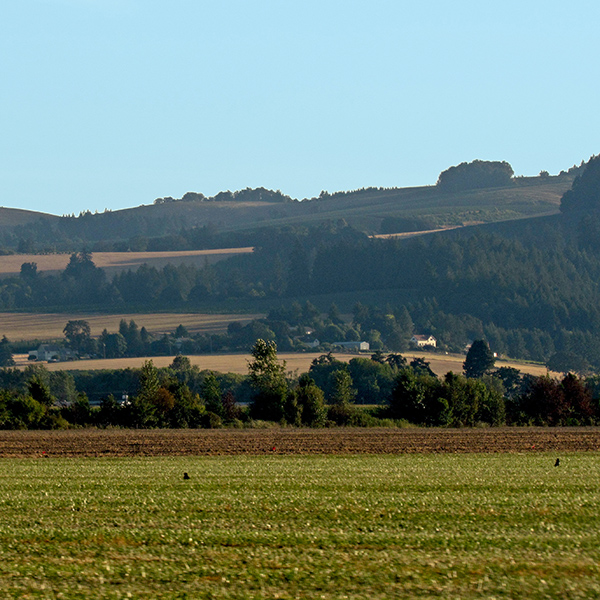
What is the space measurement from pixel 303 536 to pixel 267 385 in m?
72.4

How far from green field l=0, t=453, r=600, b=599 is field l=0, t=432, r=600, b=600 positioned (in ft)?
0.12

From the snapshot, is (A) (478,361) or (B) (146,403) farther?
(A) (478,361)

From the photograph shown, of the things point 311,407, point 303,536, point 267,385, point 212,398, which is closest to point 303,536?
point 303,536

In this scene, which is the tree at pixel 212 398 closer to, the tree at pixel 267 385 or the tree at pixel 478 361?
the tree at pixel 267 385

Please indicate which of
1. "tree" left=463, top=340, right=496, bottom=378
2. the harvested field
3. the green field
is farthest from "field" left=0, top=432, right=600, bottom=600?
"tree" left=463, top=340, right=496, bottom=378

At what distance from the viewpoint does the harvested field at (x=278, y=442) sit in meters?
51.0

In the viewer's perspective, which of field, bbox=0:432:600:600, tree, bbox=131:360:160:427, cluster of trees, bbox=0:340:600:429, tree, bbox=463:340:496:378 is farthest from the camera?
tree, bbox=463:340:496:378

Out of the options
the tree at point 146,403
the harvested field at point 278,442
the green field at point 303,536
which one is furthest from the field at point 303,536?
the tree at point 146,403

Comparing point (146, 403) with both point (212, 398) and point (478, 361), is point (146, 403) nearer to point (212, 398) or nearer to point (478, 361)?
point (212, 398)

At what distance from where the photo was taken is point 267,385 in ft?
301

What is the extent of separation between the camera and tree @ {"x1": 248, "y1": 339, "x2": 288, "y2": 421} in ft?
269

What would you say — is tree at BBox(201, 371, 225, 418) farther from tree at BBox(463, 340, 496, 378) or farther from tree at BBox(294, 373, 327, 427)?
tree at BBox(463, 340, 496, 378)

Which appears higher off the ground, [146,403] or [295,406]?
[146,403]

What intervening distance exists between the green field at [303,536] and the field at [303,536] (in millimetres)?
36
